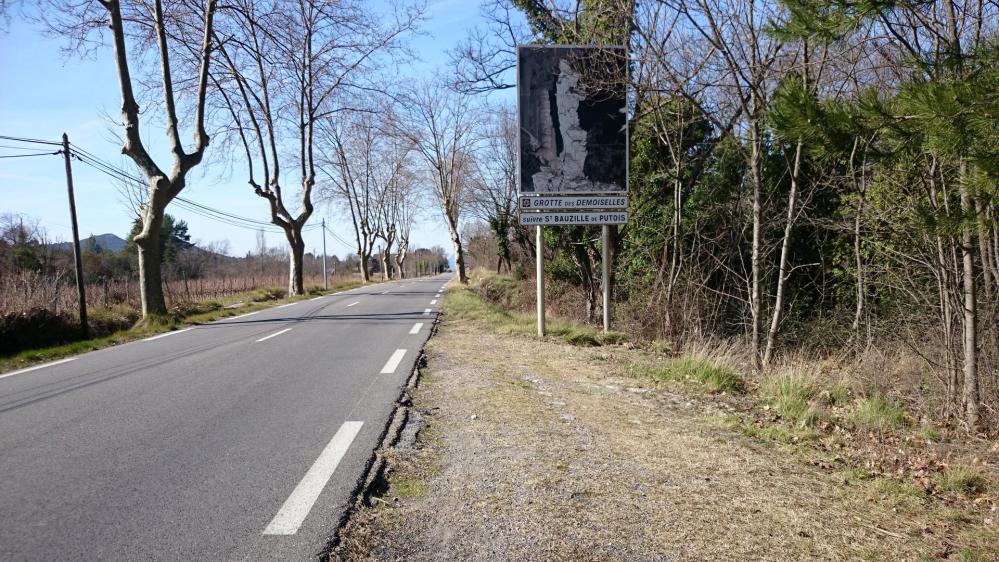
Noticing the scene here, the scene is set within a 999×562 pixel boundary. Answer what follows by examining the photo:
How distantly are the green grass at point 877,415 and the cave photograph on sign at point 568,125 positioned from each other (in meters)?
5.95

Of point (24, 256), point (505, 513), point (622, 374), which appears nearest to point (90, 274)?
point (24, 256)

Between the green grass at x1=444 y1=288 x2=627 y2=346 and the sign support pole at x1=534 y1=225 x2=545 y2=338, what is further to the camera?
the sign support pole at x1=534 y1=225 x2=545 y2=338

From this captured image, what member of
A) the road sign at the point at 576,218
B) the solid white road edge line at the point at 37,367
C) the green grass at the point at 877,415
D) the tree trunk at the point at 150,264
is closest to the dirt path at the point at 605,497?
the green grass at the point at 877,415

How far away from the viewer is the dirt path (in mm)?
2979

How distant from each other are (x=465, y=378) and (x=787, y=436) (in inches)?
140

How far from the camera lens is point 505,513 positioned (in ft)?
10.9

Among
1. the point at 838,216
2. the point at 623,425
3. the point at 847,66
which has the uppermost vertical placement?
the point at 847,66

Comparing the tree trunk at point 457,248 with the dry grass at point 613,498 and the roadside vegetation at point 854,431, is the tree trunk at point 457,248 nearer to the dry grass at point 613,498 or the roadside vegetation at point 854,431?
the roadside vegetation at point 854,431

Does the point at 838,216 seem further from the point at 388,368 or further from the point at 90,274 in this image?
the point at 90,274

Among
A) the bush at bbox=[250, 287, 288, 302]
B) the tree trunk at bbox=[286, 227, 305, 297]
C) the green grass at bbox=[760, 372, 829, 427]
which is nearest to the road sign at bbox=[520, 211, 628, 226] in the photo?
the green grass at bbox=[760, 372, 829, 427]

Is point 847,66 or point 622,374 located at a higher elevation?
point 847,66

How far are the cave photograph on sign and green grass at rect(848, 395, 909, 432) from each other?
5.95 metres

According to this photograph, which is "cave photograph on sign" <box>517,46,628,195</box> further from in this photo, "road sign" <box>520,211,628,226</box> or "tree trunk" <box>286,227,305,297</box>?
"tree trunk" <box>286,227,305,297</box>

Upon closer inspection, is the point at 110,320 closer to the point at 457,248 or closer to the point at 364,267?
the point at 457,248
